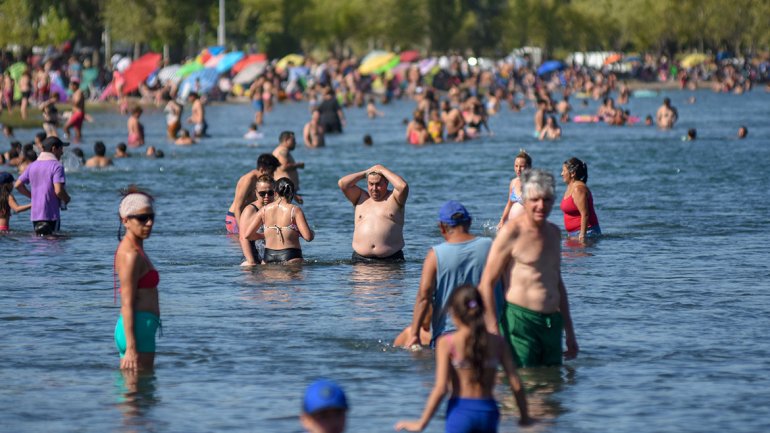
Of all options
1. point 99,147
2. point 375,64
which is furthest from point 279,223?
point 375,64

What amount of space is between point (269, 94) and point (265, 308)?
1856 inches

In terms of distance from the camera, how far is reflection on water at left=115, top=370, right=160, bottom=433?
9.52 m

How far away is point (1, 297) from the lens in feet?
48.0

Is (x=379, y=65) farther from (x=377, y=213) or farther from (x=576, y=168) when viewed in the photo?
(x=377, y=213)

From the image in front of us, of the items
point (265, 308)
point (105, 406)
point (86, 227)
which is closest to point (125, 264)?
A: point (105, 406)

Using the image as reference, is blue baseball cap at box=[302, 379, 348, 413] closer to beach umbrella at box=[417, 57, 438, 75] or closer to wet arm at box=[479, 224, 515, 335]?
wet arm at box=[479, 224, 515, 335]

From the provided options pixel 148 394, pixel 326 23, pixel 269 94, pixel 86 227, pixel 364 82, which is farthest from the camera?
pixel 326 23

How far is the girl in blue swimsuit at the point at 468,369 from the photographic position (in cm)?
710

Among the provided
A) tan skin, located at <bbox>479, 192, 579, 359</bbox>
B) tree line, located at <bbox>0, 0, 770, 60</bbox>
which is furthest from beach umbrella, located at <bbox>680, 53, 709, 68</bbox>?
tan skin, located at <bbox>479, 192, 579, 359</bbox>

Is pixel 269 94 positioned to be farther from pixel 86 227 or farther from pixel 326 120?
pixel 86 227

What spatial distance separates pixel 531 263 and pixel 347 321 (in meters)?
4.31

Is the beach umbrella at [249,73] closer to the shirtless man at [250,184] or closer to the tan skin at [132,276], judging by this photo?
the shirtless man at [250,184]

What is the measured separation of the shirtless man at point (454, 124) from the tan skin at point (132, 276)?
32.8m

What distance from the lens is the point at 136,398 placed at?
33.4 feet
